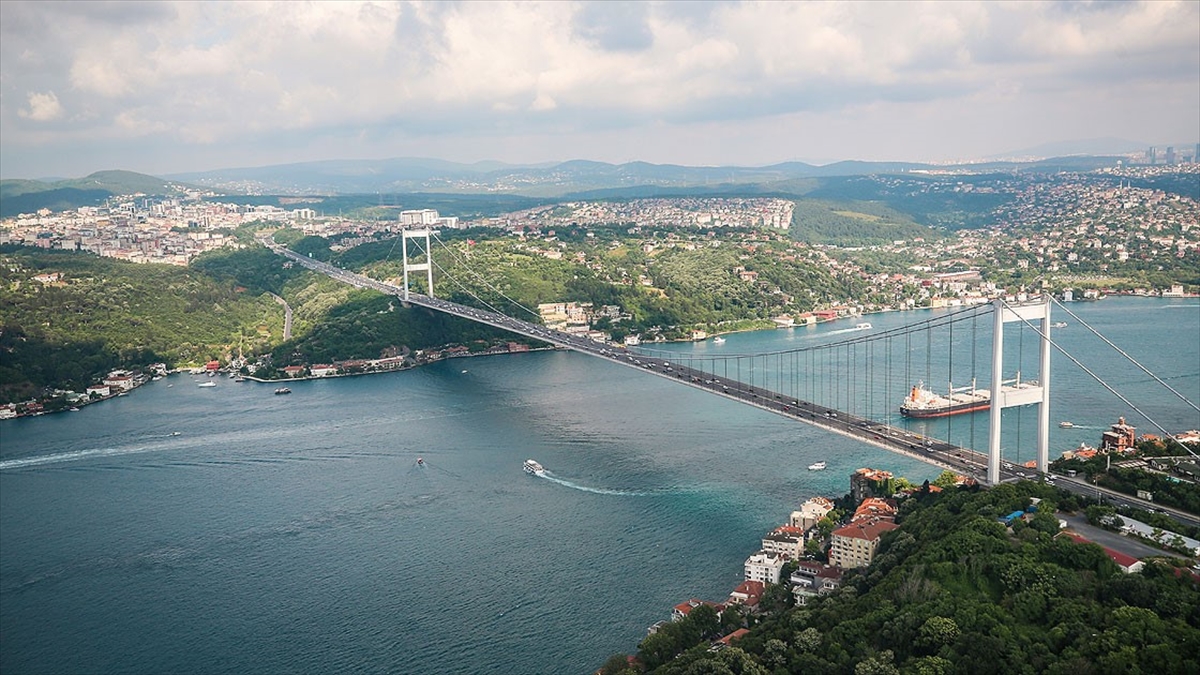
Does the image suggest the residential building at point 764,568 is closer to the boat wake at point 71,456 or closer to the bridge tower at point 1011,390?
the bridge tower at point 1011,390

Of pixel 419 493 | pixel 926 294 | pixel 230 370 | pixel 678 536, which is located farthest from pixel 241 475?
pixel 926 294

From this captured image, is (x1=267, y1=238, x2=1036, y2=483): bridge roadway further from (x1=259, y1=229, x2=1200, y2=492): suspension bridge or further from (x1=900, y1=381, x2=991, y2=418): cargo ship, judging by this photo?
(x1=900, y1=381, x2=991, y2=418): cargo ship

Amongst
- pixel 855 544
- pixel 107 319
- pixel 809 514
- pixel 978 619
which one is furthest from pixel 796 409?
pixel 107 319

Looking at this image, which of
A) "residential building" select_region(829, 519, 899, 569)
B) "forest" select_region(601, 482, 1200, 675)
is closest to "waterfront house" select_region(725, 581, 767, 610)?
"forest" select_region(601, 482, 1200, 675)

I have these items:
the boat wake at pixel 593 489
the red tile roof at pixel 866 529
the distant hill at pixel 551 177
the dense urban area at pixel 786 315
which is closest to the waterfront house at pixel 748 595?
the dense urban area at pixel 786 315

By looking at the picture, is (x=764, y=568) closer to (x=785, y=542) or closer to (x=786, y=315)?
(x=785, y=542)

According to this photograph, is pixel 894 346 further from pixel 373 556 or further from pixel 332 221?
pixel 332 221
